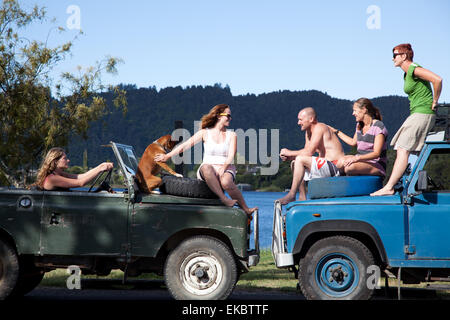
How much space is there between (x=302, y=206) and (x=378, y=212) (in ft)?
3.01

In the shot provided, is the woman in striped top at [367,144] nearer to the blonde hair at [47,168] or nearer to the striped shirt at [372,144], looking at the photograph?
the striped shirt at [372,144]

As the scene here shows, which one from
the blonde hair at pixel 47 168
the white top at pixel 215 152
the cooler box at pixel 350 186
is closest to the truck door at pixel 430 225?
the cooler box at pixel 350 186

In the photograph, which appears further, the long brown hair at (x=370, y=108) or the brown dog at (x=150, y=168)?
the long brown hair at (x=370, y=108)

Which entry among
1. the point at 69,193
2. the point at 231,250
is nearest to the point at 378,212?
the point at 231,250

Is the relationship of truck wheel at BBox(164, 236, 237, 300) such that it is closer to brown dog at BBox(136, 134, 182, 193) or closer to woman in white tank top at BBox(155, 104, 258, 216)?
woman in white tank top at BBox(155, 104, 258, 216)

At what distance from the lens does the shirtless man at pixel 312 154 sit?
8555 mm

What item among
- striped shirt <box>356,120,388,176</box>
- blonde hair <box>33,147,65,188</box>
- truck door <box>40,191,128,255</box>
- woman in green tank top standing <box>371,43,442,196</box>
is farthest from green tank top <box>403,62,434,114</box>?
blonde hair <box>33,147,65,188</box>

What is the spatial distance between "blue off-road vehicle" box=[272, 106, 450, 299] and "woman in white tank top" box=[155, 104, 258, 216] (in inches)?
31.9

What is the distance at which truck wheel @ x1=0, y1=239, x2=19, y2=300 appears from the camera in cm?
772

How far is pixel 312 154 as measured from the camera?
9.04 m

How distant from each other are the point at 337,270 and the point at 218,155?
2.18 m

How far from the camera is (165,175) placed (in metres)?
8.41

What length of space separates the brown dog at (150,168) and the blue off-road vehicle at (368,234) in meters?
1.74

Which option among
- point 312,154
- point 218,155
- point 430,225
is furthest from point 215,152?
point 430,225
